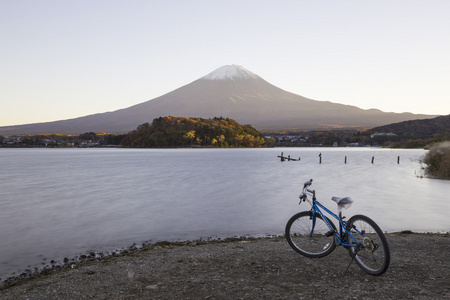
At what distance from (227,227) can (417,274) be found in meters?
8.79

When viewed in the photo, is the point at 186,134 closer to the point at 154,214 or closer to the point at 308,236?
the point at 154,214

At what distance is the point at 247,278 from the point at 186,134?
6492 inches

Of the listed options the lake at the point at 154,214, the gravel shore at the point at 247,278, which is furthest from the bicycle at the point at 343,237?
the lake at the point at 154,214

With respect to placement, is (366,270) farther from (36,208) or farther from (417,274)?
(36,208)

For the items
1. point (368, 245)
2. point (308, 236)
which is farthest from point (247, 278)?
point (368, 245)

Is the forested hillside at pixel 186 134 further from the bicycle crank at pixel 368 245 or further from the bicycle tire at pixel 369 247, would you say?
the bicycle crank at pixel 368 245

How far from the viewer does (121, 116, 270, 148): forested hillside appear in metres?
173

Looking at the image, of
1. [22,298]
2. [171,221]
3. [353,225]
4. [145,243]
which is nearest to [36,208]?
[171,221]

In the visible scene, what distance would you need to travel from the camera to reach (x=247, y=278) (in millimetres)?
6246

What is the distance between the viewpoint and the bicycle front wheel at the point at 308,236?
7340 millimetres

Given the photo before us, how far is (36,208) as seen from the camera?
63.3ft

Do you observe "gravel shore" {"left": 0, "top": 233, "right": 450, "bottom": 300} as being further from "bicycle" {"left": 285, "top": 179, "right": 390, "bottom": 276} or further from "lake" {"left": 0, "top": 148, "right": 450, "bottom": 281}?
"lake" {"left": 0, "top": 148, "right": 450, "bottom": 281}

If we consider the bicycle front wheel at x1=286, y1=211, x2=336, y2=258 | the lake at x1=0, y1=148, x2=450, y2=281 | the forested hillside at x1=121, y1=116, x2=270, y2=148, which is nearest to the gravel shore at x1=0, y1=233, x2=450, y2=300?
the bicycle front wheel at x1=286, y1=211, x2=336, y2=258

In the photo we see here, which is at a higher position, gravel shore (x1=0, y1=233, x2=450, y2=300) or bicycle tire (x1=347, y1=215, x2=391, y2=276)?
bicycle tire (x1=347, y1=215, x2=391, y2=276)
